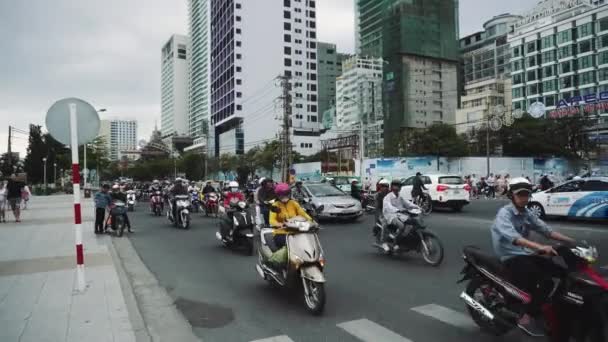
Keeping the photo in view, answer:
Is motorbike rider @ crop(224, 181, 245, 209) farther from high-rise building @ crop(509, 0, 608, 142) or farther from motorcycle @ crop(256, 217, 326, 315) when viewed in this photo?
high-rise building @ crop(509, 0, 608, 142)

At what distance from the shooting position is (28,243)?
426 inches

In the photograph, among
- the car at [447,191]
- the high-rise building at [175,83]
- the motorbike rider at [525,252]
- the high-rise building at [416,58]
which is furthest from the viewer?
the high-rise building at [175,83]

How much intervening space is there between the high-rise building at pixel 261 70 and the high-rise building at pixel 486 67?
3619 centimetres

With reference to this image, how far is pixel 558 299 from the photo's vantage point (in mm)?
3631

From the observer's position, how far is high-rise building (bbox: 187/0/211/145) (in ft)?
482

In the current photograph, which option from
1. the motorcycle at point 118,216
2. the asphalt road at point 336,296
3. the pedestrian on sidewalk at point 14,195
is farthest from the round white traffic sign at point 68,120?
the pedestrian on sidewalk at point 14,195

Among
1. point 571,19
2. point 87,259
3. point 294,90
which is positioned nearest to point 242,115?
point 294,90

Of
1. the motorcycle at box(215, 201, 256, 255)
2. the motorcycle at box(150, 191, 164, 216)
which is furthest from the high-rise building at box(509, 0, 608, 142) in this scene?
the motorcycle at box(215, 201, 256, 255)

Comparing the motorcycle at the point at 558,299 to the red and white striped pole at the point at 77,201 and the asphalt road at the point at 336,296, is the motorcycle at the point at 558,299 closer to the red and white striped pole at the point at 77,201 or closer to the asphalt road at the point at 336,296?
the asphalt road at the point at 336,296

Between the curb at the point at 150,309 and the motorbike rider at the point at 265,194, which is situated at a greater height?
the motorbike rider at the point at 265,194

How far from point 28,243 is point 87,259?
3371 millimetres

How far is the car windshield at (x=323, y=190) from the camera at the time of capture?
15.9 m

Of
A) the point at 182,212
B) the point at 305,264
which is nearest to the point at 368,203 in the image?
the point at 182,212

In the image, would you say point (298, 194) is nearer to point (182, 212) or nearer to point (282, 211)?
point (182, 212)
